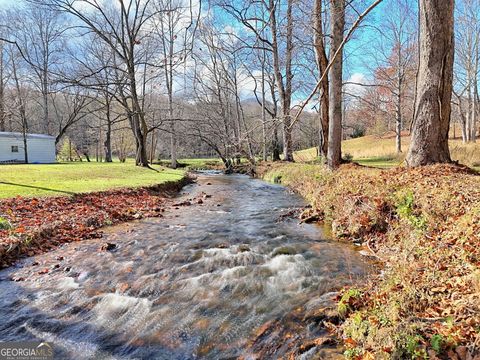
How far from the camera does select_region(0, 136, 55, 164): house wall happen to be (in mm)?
29844

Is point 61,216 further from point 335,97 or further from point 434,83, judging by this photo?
point 335,97

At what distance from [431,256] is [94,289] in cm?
447

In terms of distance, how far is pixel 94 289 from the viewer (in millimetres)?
4340

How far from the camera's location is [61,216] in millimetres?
7566

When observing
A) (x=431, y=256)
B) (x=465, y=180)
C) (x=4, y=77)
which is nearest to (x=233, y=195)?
(x=465, y=180)

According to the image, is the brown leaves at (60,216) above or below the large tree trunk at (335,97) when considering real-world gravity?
below

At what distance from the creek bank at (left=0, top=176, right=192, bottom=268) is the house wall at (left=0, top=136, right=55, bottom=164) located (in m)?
26.6

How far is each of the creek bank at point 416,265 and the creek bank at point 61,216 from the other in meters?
5.61

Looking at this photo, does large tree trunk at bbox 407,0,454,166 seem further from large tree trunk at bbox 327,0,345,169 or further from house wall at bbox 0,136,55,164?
house wall at bbox 0,136,55,164

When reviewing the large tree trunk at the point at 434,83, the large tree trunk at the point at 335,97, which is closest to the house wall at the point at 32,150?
the large tree trunk at the point at 335,97

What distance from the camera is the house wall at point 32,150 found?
97.9 ft

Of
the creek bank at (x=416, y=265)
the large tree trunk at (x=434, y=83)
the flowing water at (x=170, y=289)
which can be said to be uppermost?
the large tree trunk at (x=434, y=83)

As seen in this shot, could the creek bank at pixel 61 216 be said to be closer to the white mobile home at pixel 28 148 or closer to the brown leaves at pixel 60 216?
the brown leaves at pixel 60 216

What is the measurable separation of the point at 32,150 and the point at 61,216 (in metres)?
29.7
